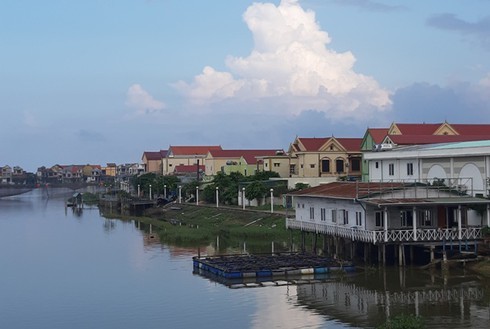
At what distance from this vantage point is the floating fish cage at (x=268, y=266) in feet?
129

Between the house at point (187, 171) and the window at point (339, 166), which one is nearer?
the window at point (339, 166)

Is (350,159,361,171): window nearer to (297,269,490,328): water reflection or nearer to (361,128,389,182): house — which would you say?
(361,128,389,182): house

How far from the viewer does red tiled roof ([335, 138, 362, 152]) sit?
85.2 metres

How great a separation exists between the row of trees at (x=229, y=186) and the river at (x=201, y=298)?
30.0m

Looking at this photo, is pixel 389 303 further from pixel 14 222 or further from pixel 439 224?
pixel 14 222

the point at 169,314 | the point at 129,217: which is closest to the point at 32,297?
the point at 169,314

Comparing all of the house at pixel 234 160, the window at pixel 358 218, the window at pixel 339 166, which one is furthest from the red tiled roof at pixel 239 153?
the window at pixel 358 218

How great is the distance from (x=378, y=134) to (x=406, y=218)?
1125 inches

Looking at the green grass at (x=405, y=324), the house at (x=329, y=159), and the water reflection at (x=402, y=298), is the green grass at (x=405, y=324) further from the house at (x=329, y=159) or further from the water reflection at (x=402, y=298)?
the house at (x=329, y=159)

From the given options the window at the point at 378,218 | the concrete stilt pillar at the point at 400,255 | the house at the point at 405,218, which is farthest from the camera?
the window at the point at 378,218

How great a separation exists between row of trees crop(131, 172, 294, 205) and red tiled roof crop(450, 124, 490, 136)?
18.5 meters

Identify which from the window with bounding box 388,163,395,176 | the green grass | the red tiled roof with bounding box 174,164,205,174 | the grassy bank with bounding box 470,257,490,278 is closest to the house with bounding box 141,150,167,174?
the red tiled roof with bounding box 174,164,205,174

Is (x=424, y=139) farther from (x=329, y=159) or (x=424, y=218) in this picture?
(x=329, y=159)

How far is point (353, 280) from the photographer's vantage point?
38.6 metres
